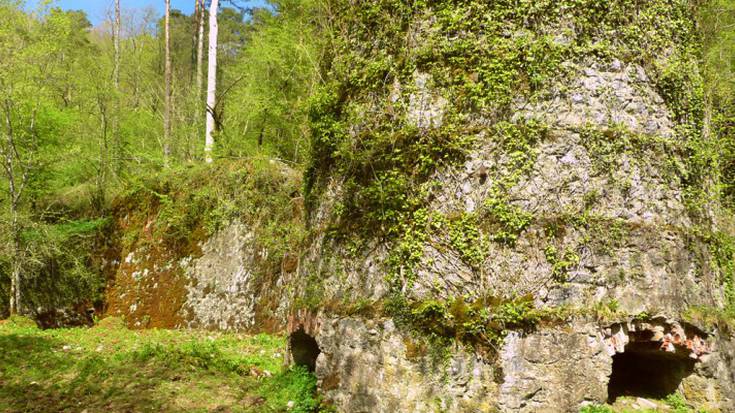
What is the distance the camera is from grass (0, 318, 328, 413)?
582cm

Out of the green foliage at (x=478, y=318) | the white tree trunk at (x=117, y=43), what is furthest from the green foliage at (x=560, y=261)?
the white tree trunk at (x=117, y=43)

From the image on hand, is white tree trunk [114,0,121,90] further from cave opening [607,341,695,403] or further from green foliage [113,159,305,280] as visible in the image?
cave opening [607,341,695,403]

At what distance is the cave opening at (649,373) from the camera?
520cm

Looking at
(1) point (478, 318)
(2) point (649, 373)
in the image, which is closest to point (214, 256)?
(1) point (478, 318)

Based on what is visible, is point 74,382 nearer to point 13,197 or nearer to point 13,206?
point 13,206

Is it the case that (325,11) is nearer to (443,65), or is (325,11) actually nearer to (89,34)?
(443,65)

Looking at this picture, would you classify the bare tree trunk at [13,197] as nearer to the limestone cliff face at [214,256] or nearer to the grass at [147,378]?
the limestone cliff face at [214,256]

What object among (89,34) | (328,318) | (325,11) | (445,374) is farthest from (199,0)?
(445,374)

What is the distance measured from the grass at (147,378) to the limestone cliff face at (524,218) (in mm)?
1077

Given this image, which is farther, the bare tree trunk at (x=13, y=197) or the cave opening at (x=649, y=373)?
the bare tree trunk at (x=13, y=197)

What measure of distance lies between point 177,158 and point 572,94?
13.4 meters

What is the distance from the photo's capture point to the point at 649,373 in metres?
5.65

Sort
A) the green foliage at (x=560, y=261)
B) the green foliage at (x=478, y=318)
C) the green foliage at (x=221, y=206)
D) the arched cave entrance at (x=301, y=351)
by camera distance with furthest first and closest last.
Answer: the green foliage at (x=221, y=206) < the arched cave entrance at (x=301, y=351) < the green foliage at (x=560, y=261) < the green foliage at (x=478, y=318)

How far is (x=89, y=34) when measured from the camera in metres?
27.2
